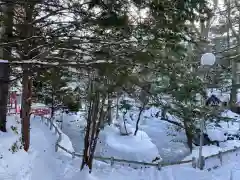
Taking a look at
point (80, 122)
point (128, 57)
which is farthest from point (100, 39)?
point (80, 122)

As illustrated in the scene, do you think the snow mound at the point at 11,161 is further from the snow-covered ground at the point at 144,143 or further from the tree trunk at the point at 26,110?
the snow-covered ground at the point at 144,143

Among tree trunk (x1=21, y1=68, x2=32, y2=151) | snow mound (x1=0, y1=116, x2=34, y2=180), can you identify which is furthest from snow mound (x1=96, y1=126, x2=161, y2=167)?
snow mound (x1=0, y1=116, x2=34, y2=180)

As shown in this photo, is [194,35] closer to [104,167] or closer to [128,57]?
[128,57]

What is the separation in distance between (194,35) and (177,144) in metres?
12.6

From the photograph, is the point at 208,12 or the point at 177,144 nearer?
the point at 208,12

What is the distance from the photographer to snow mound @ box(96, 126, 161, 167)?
43.0 ft

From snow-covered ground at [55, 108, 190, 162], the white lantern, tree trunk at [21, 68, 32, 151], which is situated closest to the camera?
the white lantern

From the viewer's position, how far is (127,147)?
13922 millimetres

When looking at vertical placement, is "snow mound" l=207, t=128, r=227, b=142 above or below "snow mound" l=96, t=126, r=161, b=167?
Result: above

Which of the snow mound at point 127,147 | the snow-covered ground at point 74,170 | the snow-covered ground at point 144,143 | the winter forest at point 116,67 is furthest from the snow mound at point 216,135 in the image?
the snow-covered ground at point 74,170

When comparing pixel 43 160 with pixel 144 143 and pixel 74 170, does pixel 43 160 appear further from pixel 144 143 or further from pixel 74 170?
pixel 144 143

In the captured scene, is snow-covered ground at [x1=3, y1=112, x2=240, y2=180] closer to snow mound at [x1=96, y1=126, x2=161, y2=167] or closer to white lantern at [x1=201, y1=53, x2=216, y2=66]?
white lantern at [x1=201, y1=53, x2=216, y2=66]

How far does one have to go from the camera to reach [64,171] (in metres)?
8.12

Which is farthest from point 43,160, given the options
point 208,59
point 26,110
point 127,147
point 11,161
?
point 127,147
